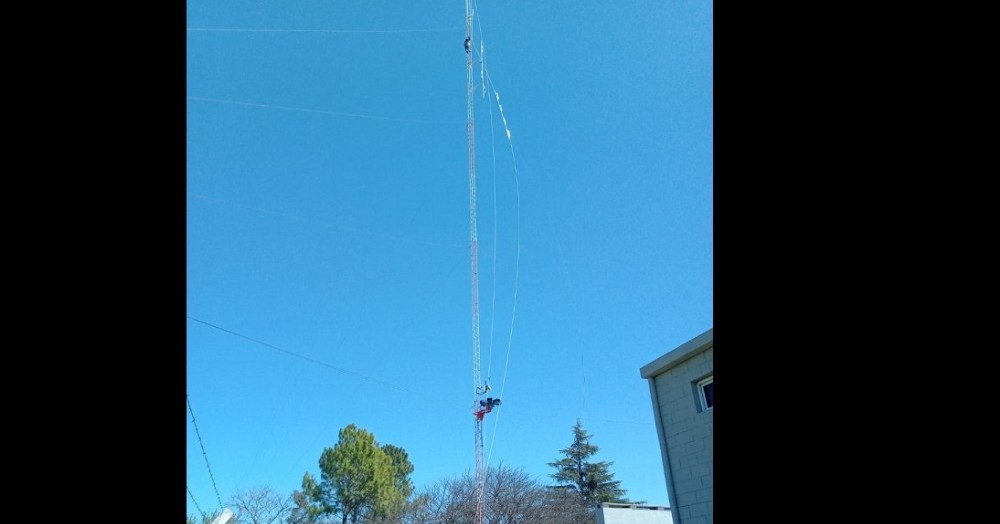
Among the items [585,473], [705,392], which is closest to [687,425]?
[705,392]

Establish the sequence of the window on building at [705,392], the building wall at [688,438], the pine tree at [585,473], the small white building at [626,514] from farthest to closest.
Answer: the pine tree at [585,473], the small white building at [626,514], the window on building at [705,392], the building wall at [688,438]

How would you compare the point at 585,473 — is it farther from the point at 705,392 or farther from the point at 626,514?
the point at 705,392

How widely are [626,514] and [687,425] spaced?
3791mm

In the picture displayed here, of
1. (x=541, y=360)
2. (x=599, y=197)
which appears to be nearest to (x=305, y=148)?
(x=599, y=197)

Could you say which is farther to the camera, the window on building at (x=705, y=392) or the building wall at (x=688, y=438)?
the window on building at (x=705, y=392)

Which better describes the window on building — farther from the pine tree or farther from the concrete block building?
the pine tree

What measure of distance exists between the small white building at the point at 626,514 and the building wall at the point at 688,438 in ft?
10.2

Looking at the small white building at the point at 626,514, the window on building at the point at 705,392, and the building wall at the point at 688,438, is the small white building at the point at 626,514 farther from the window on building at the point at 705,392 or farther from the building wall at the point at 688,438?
the window on building at the point at 705,392

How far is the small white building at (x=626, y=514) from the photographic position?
29.3ft

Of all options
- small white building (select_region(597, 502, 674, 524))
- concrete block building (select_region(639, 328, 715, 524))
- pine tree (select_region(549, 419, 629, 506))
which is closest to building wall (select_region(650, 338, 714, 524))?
concrete block building (select_region(639, 328, 715, 524))

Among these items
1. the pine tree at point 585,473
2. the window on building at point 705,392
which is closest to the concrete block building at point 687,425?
the window on building at point 705,392

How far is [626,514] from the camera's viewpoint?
910 cm

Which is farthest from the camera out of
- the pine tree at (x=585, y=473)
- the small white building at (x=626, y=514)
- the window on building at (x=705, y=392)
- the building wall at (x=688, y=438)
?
the pine tree at (x=585, y=473)

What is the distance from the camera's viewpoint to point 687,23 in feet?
11.7
